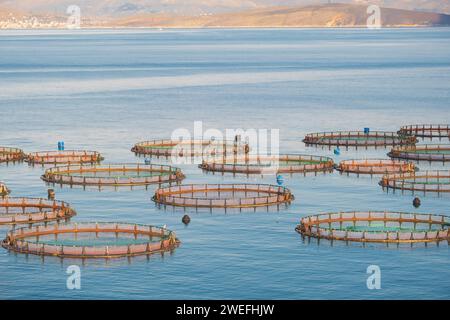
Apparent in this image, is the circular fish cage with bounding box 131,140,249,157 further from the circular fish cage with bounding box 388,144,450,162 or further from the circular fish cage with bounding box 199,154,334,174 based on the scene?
the circular fish cage with bounding box 388,144,450,162

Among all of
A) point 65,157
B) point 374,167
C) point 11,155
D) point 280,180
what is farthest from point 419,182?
point 11,155

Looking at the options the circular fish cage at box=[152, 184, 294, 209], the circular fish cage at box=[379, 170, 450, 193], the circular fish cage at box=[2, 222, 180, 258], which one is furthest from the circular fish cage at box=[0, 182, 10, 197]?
the circular fish cage at box=[379, 170, 450, 193]

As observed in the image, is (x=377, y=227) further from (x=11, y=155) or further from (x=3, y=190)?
(x=11, y=155)

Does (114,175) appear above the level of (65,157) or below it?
below

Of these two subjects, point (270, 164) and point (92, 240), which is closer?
point (92, 240)

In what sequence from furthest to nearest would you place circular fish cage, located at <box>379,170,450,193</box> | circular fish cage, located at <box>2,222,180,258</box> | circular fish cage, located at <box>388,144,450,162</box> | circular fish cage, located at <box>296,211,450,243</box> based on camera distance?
circular fish cage, located at <box>388,144,450,162</box> → circular fish cage, located at <box>379,170,450,193</box> → circular fish cage, located at <box>296,211,450,243</box> → circular fish cage, located at <box>2,222,180,258</box>
